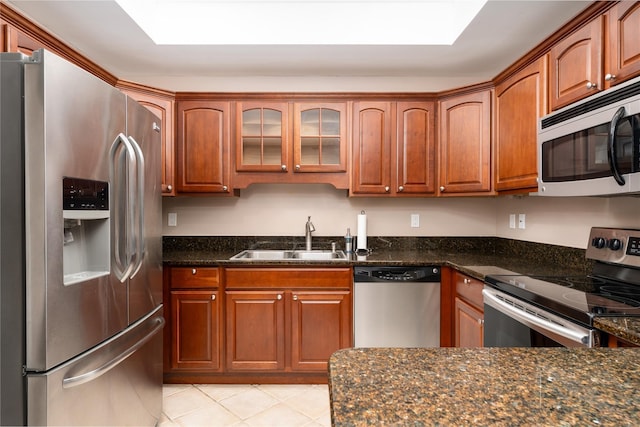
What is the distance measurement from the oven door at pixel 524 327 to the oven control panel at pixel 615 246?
0.57 meters

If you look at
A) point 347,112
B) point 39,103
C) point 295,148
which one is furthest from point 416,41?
point 39,103

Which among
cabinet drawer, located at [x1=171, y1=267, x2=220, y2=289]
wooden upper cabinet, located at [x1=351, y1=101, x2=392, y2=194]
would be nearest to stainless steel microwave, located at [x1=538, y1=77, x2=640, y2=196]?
wooden upper cabinet, located at [x1=351, y1=101, x2=392, y2=194]

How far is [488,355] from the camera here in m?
0.77

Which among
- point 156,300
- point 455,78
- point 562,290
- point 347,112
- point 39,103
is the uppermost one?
point 455,78

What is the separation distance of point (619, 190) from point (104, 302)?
7.09 feet

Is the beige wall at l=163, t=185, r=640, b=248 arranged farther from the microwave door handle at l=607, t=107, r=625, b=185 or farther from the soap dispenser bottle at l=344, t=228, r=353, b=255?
the microwave door handle at l=607, t=107, r=625, b=185

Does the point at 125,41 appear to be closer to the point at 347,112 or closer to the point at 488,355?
the point at 347,112

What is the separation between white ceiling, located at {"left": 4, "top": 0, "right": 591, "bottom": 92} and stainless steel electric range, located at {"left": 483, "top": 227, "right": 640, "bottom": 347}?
139 cm

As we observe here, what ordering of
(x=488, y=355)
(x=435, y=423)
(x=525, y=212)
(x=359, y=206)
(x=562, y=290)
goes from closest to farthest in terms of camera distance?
1. (x=435, y=423)
2. (x=488, y=355)
3. (x=562, y=290)
4. (x=525, y=212)
5. (x=359, y=206)

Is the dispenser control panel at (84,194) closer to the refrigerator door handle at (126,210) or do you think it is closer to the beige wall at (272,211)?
the refrigerator door handle at (126,210)

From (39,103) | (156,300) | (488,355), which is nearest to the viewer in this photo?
(488,355)

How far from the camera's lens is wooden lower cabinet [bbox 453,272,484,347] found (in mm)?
2111

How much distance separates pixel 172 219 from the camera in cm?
310

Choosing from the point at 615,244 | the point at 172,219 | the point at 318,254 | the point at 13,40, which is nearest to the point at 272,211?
the point at 318,254
